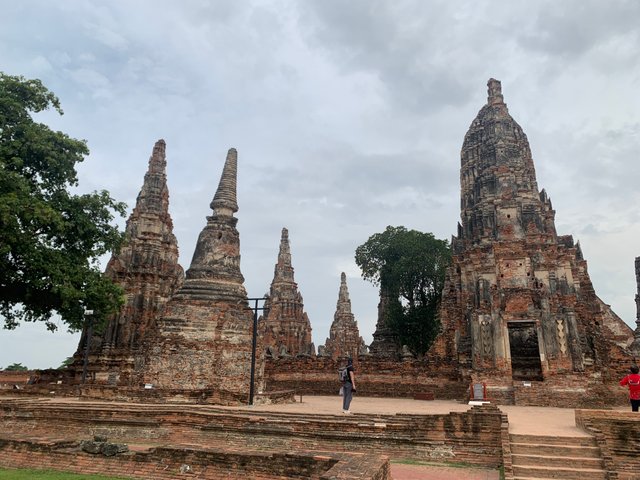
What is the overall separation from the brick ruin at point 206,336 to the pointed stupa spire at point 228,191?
1079 millimetres

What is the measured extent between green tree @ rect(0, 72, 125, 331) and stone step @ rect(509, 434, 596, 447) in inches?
500

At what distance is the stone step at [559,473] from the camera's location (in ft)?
25.3

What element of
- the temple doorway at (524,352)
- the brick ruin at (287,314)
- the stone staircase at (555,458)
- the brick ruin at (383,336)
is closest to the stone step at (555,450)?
the stone staircase at (555,458)

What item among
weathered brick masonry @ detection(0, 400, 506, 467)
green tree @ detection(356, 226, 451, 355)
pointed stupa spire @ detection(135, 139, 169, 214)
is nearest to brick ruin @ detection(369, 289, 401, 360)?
green tree @ detection(356, 226, 451, 355)

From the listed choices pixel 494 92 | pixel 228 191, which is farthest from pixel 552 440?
pixel 494 92

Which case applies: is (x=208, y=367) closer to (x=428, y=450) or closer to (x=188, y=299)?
(x=188, y=299)

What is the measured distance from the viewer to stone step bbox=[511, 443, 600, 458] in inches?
330

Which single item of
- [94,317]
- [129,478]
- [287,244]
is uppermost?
[287,244]

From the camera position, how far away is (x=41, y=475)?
24.8 ft

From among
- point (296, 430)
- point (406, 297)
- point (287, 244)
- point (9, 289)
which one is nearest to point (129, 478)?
point (296, 430)

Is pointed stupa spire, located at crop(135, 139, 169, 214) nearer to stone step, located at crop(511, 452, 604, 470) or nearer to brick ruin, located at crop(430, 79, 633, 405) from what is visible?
brick ruin, located at crop(430, 79, 633, 405)

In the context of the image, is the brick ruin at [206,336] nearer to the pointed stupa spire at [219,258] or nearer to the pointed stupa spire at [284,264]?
the pointed stupa spire at [219,258]

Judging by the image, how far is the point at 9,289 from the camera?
1515cm

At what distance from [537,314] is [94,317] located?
60.0ft
